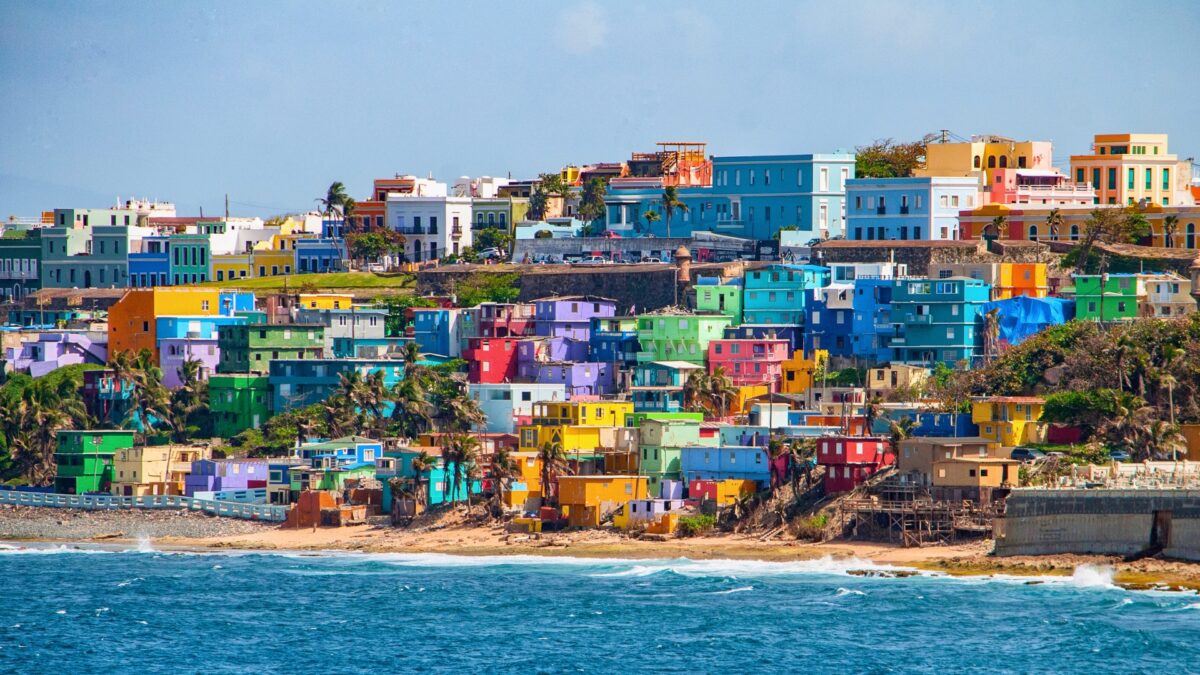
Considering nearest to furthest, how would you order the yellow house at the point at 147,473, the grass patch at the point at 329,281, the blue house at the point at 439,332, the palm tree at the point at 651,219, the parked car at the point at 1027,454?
the parked car at the point at 1027,454
the yellow house at the point at 147,473
the blue house at the point at 439,332
the palm tree at the point at 651,219
the grass patch at the point at 329,281

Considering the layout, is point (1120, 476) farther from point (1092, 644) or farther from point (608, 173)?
point (608, 173)

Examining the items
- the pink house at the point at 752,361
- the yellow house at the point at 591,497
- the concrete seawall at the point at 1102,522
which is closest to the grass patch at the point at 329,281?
the pink house at the point at 752,361

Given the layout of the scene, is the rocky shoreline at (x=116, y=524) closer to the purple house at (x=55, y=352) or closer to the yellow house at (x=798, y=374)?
the purple house at (x=55, y=352)

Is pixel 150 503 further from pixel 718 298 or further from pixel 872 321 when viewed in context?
pixel 872 321

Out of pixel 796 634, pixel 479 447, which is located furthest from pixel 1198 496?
pixel 479 447

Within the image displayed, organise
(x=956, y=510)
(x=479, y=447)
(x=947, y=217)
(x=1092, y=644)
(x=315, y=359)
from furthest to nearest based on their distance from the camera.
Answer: (x=947, y=217)
(x=315, y=359)
(x=479, y=447)
(x=956, y=510)
(x=1092, y=644)

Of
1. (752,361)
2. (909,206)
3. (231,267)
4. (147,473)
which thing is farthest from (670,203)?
(147,473)
